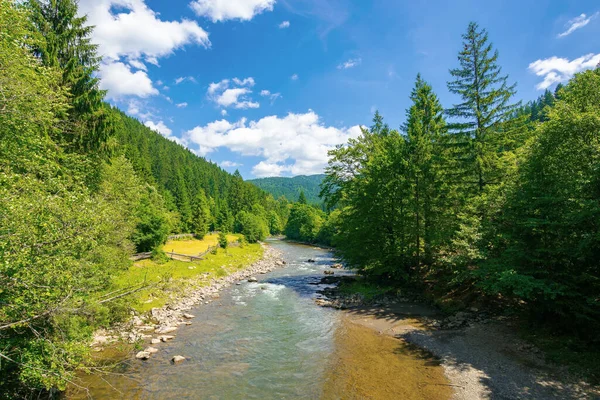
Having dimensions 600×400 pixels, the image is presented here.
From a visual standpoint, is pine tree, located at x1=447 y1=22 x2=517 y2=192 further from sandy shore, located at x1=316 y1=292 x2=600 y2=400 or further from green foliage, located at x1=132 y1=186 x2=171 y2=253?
green foliage, located at x1=132 y1=186 x2=171 y2=253

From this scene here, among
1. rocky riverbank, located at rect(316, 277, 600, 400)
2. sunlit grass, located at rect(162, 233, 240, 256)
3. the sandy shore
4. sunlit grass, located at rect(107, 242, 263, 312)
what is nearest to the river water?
sunlit grass, located at rect(107, 242, 263, 312)

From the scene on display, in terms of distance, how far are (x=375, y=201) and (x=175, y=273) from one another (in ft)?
70.3

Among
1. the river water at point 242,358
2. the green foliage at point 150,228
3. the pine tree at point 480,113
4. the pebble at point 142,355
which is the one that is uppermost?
the pine tree at point 480,113

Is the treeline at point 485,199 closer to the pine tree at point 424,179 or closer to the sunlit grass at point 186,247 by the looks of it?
the pine tree at point 424,179

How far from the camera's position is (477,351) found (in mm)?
13234

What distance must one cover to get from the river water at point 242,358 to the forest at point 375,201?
3.12 meters

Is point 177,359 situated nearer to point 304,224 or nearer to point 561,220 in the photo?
point 561,220

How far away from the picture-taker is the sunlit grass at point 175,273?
66.9 feet

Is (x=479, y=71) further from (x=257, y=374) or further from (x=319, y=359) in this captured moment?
(x=257, y=374)

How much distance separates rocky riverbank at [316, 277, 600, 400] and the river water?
378 cm

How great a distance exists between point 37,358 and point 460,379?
14221 mm

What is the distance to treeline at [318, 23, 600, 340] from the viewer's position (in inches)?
469

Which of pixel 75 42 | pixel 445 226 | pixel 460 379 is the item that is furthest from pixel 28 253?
pixel 445 226

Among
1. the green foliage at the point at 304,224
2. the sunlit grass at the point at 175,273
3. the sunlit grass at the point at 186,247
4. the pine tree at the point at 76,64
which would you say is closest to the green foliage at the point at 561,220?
the sunlit grass at the point at 175,273
